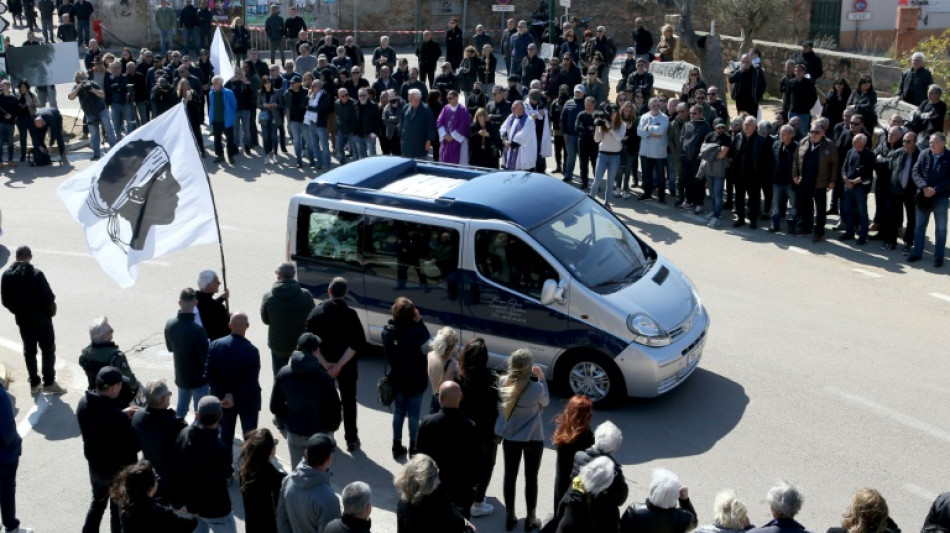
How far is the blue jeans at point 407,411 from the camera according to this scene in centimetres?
959

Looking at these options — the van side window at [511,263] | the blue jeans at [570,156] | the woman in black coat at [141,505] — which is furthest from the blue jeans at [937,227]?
the woman in black coat at [141,505]

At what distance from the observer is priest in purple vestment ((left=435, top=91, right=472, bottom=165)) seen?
17.5 m

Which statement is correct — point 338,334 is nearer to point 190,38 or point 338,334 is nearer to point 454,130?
point 454,130

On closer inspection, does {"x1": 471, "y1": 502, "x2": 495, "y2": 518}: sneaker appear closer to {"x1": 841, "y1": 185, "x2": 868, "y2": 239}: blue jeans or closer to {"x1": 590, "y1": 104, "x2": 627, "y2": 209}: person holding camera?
{"x1": 841, "y1": 185, "x2": 868, "y2": 239}: blue jeans

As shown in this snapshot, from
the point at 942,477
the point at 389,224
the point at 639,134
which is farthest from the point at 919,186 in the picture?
the point at 389,224

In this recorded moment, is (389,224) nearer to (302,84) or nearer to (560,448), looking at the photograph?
(560,448)

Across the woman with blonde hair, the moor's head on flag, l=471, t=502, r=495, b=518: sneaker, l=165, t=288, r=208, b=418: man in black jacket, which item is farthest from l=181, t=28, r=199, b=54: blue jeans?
the woman with blonde hair

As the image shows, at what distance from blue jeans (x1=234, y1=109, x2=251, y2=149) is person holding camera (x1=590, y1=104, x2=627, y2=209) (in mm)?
7237

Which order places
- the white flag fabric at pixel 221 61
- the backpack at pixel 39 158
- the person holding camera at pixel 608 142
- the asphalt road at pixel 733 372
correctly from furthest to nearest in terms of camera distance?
1. the white flag fabric at pixel 221 61
2. the backpack at pixel 39 158
3. the person holding camera at pixel 608 142
4. the asphalt road at pixel 733 372

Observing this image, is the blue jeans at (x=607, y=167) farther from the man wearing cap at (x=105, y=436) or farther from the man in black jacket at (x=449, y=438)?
the man wearing cap at (x=105, y=436)

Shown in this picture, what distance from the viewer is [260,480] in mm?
7281

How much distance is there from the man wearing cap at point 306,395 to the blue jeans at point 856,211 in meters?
9.36

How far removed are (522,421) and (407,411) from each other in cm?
161

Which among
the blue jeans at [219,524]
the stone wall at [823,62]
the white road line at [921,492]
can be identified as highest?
the stone wall at [823,62]
